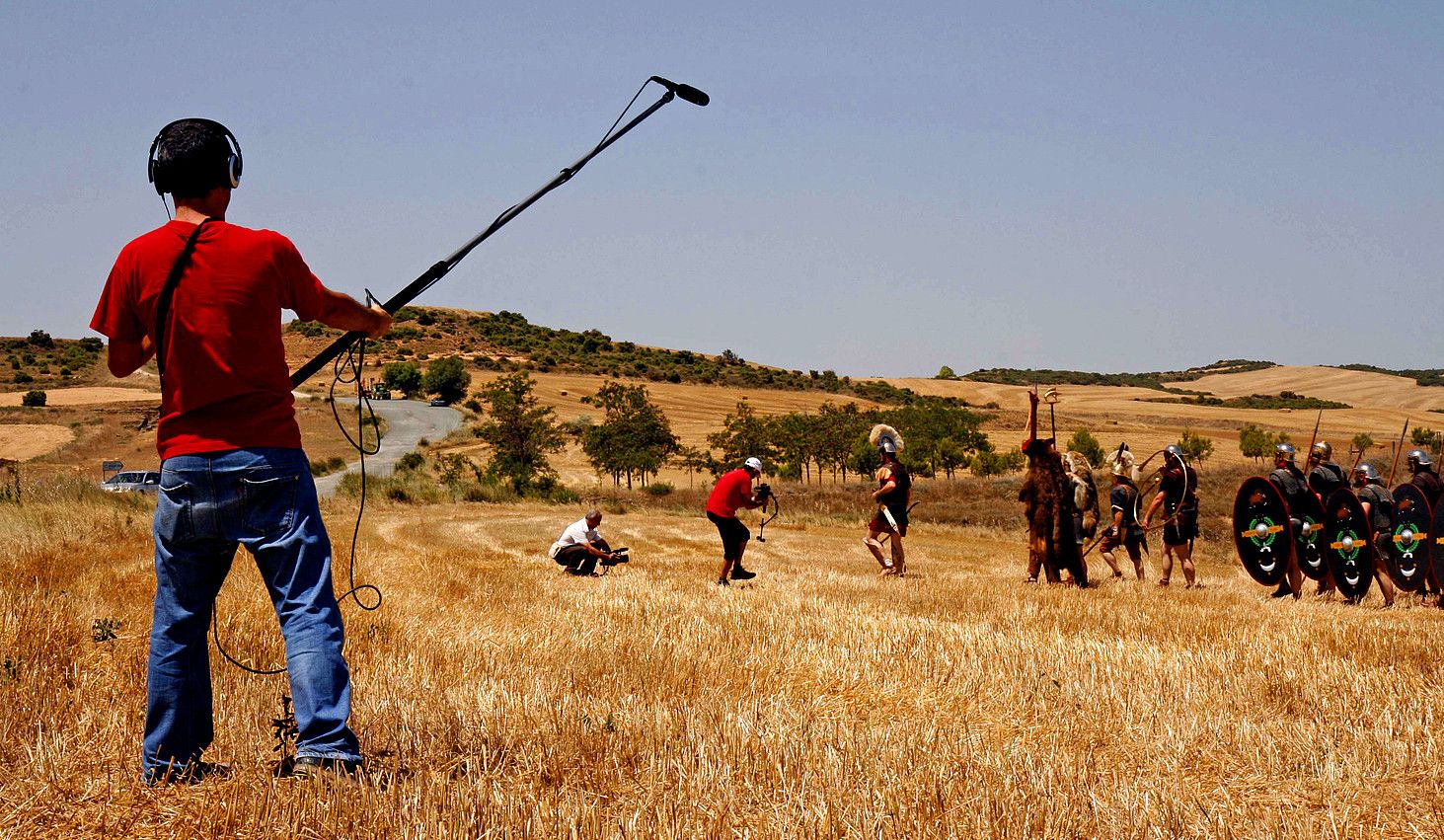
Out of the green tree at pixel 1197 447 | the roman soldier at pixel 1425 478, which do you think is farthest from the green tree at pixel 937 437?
the roman soldier at pixel 1425 478

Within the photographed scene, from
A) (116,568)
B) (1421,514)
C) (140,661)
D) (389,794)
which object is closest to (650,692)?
(389,794)

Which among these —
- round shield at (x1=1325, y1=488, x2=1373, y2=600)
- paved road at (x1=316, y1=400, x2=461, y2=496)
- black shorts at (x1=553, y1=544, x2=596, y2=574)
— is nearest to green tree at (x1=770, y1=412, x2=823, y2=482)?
paved road at (x1=316, y1=400, x2=461, y2=496)

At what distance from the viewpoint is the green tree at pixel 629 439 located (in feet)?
198

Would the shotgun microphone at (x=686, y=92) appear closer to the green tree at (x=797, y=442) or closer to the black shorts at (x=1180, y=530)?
the black shorts at (x=1180, y=530)

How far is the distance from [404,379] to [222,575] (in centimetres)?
11359

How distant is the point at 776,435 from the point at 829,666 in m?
60.4

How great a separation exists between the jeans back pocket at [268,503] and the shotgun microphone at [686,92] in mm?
2189

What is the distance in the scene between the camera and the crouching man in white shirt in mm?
14820

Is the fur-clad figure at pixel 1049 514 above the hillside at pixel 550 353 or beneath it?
beneath

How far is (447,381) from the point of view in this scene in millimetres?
109000

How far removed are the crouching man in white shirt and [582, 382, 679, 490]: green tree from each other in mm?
43873

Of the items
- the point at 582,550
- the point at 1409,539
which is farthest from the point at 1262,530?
the point at 582,550

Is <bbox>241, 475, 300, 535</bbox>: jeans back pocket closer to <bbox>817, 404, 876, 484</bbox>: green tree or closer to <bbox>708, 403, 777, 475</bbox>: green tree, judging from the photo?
<bbox>708, 403, 777, 475</bbox>: green tree

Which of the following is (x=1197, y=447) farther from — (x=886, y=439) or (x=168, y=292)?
(x=168, y=292)
